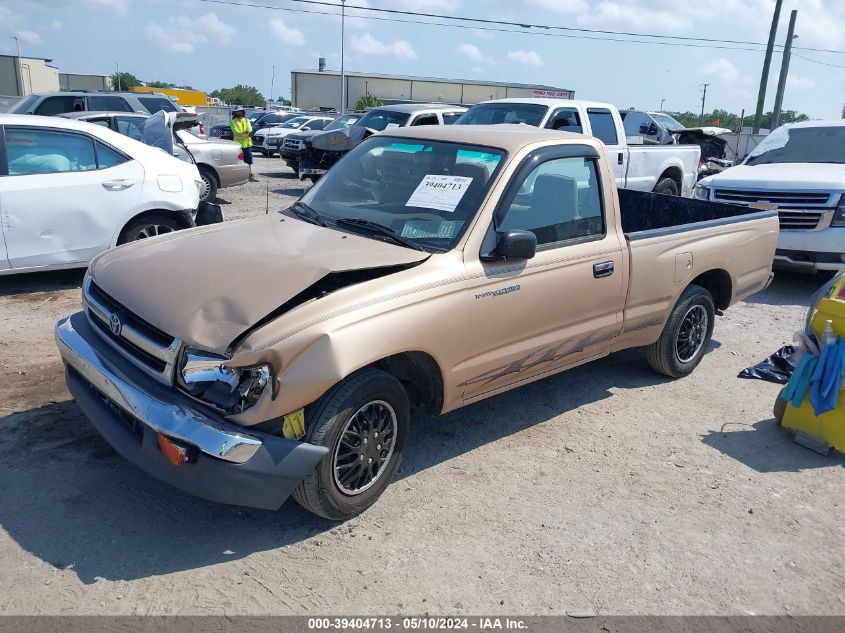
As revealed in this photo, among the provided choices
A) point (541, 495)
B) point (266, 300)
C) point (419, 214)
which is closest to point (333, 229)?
point (419, 214)

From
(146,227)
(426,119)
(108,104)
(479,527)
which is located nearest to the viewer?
(479,527)

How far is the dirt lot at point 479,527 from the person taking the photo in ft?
10.4

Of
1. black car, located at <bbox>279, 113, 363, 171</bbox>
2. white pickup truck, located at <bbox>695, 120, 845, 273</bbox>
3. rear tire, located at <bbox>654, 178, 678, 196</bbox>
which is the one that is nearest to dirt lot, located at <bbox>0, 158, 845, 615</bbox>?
white pickup truck, located at <bbox>695, 120, 845, 273</bbox>

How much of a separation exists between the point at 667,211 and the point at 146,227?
521 centimetres

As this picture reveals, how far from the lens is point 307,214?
462 cm

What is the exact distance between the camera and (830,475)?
447 cm

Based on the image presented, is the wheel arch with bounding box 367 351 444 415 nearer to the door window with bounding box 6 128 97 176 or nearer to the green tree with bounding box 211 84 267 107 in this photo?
the door window with bounding box 6 128 97 176

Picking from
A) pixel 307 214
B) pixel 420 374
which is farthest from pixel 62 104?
pixel 420 374

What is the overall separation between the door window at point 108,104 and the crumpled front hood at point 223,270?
40.4 ft

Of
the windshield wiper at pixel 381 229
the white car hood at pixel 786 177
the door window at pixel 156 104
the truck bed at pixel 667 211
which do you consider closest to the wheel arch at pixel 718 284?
the truck bed at pixel 667 211

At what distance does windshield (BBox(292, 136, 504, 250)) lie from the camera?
13.5ft

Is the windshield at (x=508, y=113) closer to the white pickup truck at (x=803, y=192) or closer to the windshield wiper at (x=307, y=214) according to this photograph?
the white pickup truck at (x=803, y=192)

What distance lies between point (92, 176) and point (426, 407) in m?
4.86

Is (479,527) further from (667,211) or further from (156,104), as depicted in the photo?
(156,104)
